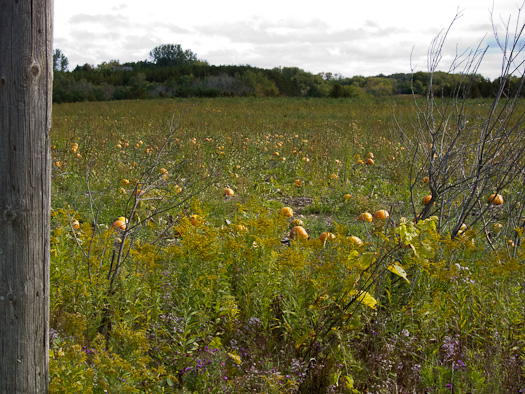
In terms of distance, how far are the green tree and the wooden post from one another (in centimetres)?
9148

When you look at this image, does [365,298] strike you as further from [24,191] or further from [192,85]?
[192,85]

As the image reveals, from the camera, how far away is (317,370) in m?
2.35

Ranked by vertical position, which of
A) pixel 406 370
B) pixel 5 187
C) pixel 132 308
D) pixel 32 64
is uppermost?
pixel 32 64

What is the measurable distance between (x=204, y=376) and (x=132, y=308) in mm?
608

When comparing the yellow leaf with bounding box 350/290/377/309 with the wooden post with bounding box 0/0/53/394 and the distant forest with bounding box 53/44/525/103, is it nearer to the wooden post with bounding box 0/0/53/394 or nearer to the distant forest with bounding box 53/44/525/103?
the wooden post with bounding box 0/0/53/394

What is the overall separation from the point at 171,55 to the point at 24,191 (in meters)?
98.8

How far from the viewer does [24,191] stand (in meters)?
1.72

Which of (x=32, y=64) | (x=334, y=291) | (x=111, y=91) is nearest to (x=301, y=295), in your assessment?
(x=334, y=291)

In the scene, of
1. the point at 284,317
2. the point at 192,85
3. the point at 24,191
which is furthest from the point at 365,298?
the point at 192,85

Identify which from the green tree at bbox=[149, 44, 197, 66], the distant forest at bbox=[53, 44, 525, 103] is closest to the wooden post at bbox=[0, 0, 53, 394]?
the distant forest at bbox=[53, 44, 525, 103]

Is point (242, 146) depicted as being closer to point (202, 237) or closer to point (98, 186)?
point (98, 186)

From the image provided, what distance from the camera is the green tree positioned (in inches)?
3588

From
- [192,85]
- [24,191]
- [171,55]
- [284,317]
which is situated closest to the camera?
[24,191]

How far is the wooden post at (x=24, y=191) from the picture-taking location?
1.65 metres
